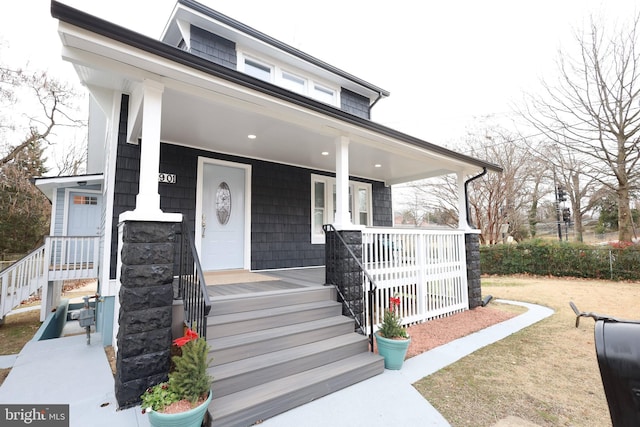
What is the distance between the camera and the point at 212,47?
20.0 feet

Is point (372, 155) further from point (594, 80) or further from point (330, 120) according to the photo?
point (594, 80)

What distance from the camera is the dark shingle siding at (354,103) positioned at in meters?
8.14

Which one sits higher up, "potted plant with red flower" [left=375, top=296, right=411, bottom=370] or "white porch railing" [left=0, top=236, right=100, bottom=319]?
"white porch railing" [left=0, top=236, right=100, bottom=319]

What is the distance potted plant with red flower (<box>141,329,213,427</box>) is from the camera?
207cm

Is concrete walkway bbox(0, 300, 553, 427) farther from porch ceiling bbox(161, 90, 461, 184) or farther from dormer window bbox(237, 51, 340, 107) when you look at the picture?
dormer window bbox(237, 51, 340, 107)

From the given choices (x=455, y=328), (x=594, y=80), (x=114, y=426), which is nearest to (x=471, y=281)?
(x=455, y=328)

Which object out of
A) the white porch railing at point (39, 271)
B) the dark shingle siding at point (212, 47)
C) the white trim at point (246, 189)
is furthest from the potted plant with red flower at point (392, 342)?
the white porch railing at point (39, 271)

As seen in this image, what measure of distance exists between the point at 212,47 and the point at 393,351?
6647 millimetres

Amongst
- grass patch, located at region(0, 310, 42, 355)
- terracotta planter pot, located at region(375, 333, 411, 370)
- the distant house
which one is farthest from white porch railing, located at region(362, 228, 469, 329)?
grass patch, located at region(0, 310, 42, 355)

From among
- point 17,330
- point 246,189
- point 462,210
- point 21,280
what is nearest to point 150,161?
point 246,189

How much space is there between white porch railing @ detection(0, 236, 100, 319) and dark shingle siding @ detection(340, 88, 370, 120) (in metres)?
7.21

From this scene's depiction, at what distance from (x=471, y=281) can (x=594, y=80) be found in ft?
32.5

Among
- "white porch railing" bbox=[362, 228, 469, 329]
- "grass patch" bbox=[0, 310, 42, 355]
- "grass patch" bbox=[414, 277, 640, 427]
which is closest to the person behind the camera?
"grass patch" bbox=[414, 277, 640, 427]

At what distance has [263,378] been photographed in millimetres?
2676
